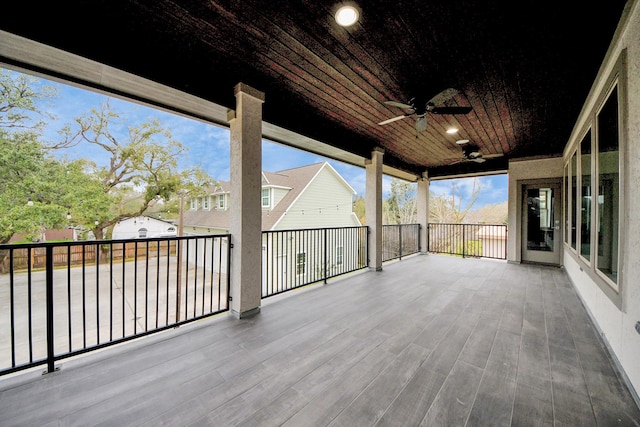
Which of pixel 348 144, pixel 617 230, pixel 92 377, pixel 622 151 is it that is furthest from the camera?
pixel 348 144

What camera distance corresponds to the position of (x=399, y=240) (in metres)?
6.71

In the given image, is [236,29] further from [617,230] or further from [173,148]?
[173,148]

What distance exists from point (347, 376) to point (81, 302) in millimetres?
7426

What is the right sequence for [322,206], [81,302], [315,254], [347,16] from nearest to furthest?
[347,16], [315,254], [81,302], [322,206]

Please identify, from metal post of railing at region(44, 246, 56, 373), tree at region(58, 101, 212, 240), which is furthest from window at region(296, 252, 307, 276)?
tree at region(58, 101, 212, 240)

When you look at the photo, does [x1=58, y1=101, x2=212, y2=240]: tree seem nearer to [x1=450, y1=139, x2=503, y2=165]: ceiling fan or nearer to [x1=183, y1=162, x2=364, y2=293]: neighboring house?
[x1=183, y1=162, x2=364, y2=293]: neighboring house

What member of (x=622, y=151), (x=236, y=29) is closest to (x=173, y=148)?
(x=236, y=29)

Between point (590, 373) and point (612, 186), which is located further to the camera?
point (612, 186)

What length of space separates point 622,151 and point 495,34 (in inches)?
54.1

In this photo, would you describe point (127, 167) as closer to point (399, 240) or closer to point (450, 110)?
point (399, 240)

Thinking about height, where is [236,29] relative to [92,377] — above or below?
above

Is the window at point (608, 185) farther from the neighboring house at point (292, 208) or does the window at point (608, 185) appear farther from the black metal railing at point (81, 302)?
the neighboring house at point (292, 208)

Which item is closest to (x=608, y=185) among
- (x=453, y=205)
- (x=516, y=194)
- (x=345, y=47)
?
(x=345, y=47)

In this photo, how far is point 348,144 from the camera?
4.70 meters
